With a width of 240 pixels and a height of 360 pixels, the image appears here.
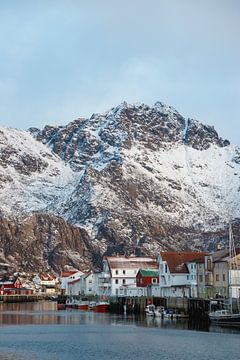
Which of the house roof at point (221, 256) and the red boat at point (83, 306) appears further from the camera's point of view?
the red boat at point (83, 306)

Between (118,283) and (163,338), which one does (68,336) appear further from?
(118,283)

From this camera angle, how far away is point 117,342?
65.8 m

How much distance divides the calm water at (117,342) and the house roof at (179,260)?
765 inches

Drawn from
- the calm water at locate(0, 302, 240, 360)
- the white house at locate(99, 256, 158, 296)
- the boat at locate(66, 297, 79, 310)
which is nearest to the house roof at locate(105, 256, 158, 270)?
the white house at locate(99, 256, 158, 296)

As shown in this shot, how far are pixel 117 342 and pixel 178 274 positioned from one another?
40.9 m

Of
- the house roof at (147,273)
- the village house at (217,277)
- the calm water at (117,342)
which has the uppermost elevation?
the house roof at (147,273)

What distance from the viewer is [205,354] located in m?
57.1

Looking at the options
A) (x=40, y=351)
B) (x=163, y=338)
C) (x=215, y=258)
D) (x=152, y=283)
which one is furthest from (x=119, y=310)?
(x=40, y=351)

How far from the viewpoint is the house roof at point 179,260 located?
10588 cm

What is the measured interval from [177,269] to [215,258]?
1211cm

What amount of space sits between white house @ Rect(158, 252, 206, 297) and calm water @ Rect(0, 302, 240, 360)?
16.4 meters

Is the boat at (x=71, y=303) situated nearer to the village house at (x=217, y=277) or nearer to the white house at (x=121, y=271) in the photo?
the white house at (x=121, y=271)

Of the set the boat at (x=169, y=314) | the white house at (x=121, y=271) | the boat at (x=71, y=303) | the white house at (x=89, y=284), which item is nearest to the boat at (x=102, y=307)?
the white house at (x=121, y=271)

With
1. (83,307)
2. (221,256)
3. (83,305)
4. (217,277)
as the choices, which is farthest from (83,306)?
(221,256)
